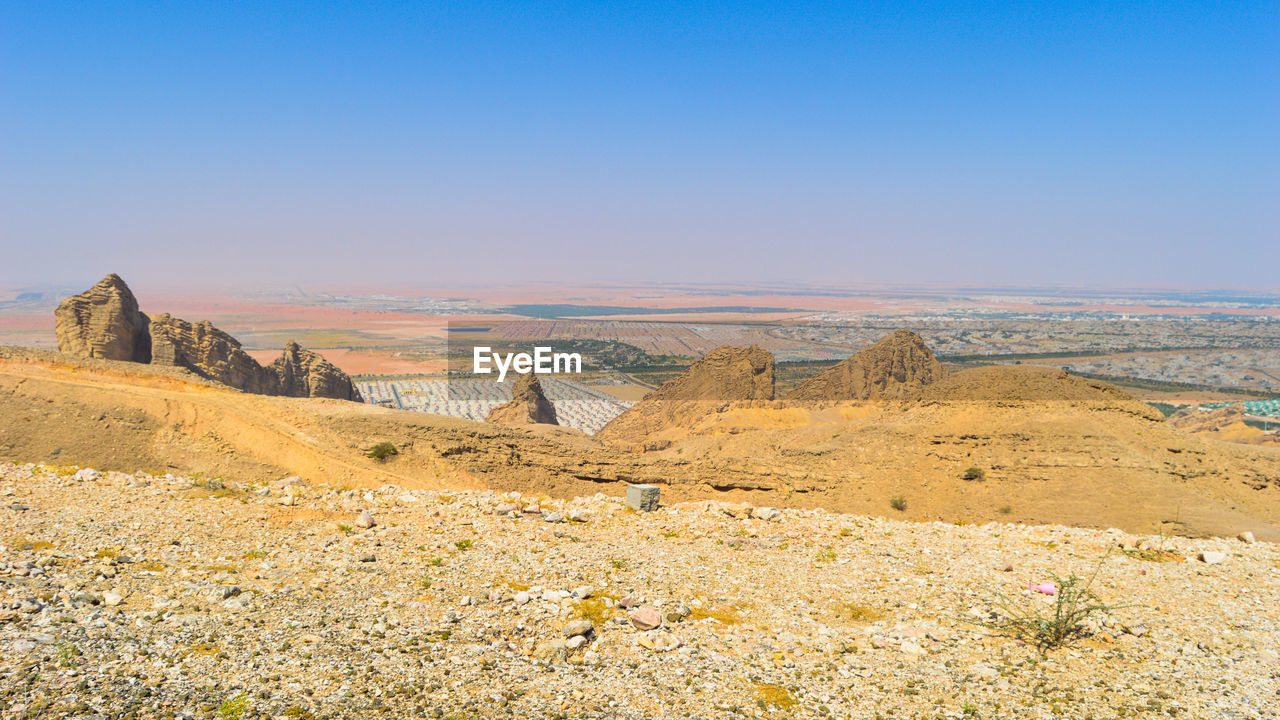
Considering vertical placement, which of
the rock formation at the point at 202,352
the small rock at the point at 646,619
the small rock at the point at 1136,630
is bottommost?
the small rock at the point at 1136,630

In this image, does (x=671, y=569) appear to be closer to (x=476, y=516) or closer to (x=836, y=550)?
(x=836, y=550)

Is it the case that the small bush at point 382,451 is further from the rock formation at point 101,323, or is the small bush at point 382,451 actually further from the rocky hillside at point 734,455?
the rock formation at point 101,323

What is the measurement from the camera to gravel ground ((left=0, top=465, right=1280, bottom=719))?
749cm

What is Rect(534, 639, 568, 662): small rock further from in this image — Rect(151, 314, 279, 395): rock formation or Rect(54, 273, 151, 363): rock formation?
Rect(54, 273, 151, 363): rock formation

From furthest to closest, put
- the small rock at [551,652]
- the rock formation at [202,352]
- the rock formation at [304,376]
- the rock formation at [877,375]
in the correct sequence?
the rock formation at [877,375]
the rock formation at [304,376]
the rock formation at [202,352]
the small rock at [551,652]

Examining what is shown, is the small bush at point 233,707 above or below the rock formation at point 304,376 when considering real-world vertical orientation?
above

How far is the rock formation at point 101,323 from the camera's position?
31828mm

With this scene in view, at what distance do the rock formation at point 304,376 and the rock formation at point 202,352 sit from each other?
315cm

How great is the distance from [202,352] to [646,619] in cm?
3437

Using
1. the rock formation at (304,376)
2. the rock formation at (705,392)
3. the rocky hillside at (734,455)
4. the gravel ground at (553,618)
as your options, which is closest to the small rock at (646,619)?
the gravel ground at (553,618)

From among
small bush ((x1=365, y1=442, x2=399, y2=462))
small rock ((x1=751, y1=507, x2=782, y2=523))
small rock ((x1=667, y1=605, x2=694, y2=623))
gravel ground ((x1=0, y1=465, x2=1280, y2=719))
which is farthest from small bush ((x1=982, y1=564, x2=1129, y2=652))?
small bush ((x1=365, y1=442, x2=399, y2=462))

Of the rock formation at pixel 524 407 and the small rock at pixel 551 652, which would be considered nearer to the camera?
the small rock at pixel 551 652

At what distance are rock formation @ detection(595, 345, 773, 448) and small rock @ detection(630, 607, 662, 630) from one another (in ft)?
101

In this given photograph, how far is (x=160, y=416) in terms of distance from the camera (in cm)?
2198
